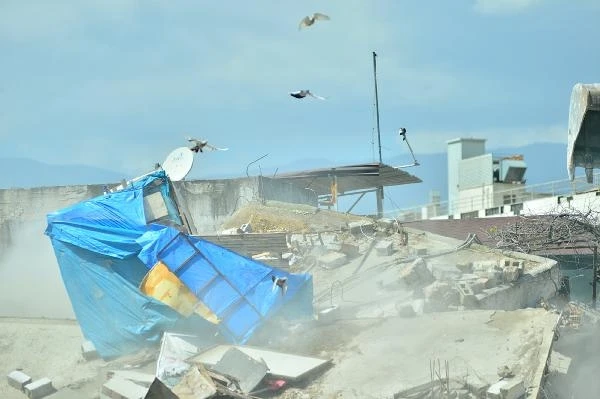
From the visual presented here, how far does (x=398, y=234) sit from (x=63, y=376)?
674 cm

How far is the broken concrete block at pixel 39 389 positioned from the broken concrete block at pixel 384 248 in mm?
5818

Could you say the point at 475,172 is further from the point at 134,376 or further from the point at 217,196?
the point at 134,376

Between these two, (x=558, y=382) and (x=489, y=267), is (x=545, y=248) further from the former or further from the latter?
(x=558, y=382)

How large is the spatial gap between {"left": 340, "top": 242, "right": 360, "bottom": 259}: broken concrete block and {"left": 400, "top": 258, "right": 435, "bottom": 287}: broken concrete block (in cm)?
213

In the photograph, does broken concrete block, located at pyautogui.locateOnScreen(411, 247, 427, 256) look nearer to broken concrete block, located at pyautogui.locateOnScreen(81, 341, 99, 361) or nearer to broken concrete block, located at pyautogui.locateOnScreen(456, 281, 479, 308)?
broken concrete block, located at pyautogui.locateOnScreen(456, 281, 479, 308)

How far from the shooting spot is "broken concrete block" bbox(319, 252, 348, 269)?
32.2 ft

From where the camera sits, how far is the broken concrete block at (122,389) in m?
5.33

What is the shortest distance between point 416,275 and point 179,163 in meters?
5.85

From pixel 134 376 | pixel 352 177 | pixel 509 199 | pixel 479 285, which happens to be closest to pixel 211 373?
pixel 134 376

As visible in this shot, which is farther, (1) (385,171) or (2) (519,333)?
(1) (385,171)

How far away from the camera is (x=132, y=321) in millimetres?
7051

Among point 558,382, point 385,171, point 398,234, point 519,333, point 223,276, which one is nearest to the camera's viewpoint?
point 558,382

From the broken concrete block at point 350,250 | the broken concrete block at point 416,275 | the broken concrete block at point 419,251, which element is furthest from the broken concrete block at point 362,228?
the broken concrete block at point 416,275

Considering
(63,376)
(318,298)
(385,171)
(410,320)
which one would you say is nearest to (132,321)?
(63,376)
